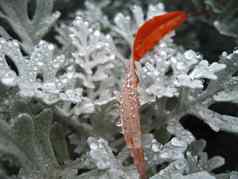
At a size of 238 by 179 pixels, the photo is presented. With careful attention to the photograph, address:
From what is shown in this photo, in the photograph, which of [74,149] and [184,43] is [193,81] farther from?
[184,43]

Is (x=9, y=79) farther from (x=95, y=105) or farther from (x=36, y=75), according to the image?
(x=95, y=105)

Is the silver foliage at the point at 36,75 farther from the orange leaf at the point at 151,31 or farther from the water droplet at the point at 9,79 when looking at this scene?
the orange leaf at the point at 151,31

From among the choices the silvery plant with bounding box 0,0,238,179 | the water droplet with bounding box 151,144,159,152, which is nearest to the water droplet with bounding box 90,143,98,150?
the silvery plant with bounding box 0,0,238,179

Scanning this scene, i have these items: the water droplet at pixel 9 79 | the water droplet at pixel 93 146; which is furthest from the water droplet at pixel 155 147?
the water droplet at pixel 9 79

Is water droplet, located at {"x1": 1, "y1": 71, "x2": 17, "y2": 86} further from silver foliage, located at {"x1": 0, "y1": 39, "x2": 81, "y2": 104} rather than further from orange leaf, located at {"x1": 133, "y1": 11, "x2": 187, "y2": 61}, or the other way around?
orange leaf, located at {"x1": 133, "y1": 11, "x2": 187, "y2": 61}

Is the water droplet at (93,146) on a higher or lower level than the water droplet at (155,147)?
higher

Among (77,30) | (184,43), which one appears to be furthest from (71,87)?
(184,43)
